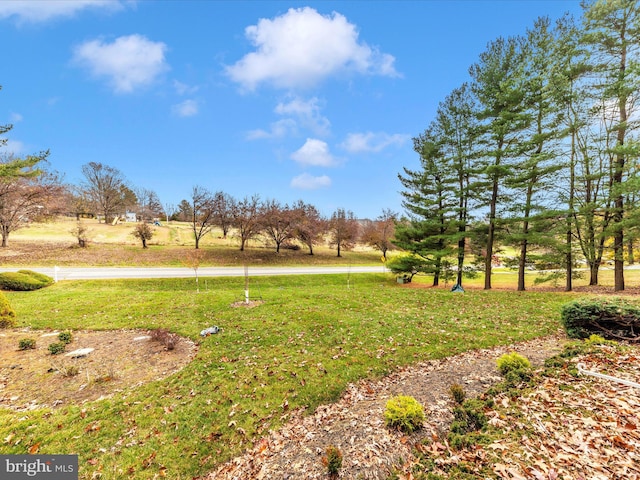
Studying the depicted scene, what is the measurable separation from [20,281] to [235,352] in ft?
47.3

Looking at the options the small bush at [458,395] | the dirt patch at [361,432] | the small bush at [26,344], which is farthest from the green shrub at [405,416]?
the small bush at [26,344]

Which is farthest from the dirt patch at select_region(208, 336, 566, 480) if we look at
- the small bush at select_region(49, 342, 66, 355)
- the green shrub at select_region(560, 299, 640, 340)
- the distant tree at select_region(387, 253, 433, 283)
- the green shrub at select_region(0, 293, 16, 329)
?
the distant tree at select_region(387, 253, 433, 283)

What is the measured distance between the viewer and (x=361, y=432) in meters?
3.71

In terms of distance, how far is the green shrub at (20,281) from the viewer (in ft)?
40.6

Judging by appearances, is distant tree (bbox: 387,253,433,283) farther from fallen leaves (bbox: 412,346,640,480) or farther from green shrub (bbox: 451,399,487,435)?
green shrub (bbox: 451,399,487,435)

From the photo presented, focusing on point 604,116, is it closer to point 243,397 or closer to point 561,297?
point 561,297

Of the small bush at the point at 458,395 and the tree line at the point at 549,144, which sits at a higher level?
the tree line at the point at 549,144

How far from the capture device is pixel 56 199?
2608 centimetres

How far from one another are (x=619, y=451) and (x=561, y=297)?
11.7m

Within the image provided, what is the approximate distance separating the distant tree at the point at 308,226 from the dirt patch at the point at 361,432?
2625 cm

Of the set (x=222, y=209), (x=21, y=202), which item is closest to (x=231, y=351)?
(x=222, y=209)

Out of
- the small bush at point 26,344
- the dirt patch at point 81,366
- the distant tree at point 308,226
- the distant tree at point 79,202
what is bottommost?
the dirt patch at point 81,366

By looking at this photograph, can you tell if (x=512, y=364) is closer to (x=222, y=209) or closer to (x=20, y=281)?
(x=20, y=281)

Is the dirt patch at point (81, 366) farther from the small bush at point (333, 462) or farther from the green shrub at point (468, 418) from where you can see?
the green shrub at point (468, 418)
